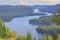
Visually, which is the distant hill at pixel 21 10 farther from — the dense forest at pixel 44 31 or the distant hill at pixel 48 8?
the dense forest at pixel 44 31

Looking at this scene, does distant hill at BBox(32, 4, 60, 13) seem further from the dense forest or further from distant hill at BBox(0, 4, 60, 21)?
the dense forest

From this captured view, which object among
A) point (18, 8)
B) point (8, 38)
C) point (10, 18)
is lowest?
point (8, 38)

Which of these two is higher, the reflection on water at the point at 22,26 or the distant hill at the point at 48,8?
the distant hill at the point at 48,8

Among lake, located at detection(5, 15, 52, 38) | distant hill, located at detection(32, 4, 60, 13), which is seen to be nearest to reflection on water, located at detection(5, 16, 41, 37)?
lake, located at detection(5, 15, 52, 38)

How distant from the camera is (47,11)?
195 centimetres

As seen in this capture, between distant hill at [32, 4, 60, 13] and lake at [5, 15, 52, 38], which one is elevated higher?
distant hill at [32, 4, 60, 13]

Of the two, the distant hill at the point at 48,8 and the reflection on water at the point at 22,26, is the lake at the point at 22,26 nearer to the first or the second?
the reflection on water at the point at 22,26

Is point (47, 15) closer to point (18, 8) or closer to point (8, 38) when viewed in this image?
point (18, 8)

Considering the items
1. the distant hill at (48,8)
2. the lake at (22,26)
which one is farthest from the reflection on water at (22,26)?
the distant hill at (48,8)

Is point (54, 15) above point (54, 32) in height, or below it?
above

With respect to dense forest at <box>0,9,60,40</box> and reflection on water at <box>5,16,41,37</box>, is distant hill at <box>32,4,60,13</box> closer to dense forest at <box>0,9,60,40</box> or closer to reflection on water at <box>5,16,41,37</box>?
dense forest at <box>0,9,60,40</box>

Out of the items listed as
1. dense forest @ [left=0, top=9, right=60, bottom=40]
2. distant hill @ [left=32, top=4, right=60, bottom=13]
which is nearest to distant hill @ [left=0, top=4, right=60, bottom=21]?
distant hill @ [left=32, top=4, right=60, bottom=13]

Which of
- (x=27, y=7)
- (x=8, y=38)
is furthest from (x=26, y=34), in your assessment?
(x=27, y=7)

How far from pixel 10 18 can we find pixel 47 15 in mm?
491
